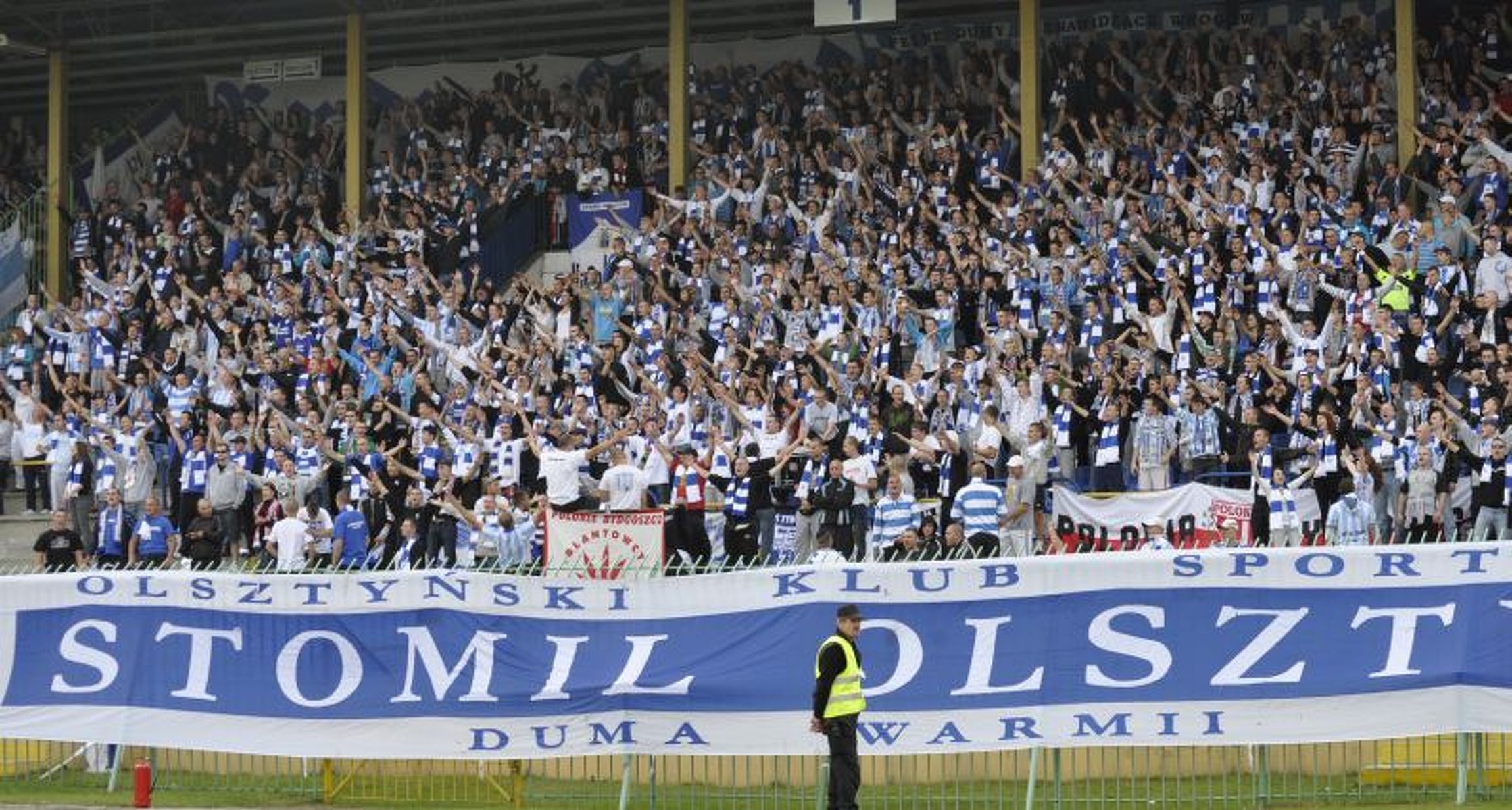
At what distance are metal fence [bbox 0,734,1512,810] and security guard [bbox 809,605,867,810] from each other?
3.34ft

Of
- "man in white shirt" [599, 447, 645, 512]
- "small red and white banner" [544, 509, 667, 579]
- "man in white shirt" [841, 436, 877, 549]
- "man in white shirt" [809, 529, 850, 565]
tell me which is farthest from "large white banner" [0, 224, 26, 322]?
"small red and white banner" [544, 509, 667, 579]

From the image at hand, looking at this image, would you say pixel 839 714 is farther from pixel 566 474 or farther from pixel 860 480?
pixel 566 474

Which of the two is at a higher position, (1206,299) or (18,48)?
(18,48)

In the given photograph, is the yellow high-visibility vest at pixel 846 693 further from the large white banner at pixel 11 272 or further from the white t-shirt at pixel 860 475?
the large white banner at pixel 11 272

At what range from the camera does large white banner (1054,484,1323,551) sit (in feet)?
74.1

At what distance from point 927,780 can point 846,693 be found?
174 centimetres

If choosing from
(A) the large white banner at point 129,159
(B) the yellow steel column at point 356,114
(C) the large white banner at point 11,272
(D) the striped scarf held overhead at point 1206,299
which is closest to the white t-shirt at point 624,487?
(D) the striped scarf held overhead at point 1206,299

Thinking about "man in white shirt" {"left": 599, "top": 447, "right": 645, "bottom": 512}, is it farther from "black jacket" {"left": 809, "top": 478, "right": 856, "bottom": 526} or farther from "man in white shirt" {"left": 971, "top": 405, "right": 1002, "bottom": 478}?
"man in white shirt" {"left": 971, "top": 405, "right": 1002, "bottom": 478}

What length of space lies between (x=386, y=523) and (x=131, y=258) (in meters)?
11.3

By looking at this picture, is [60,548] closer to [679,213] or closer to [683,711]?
[679,213]

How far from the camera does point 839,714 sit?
14383 millimetres

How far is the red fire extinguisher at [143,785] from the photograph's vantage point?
53.1ft

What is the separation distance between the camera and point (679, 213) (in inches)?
1252

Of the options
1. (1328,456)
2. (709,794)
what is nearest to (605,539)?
(709,794)
